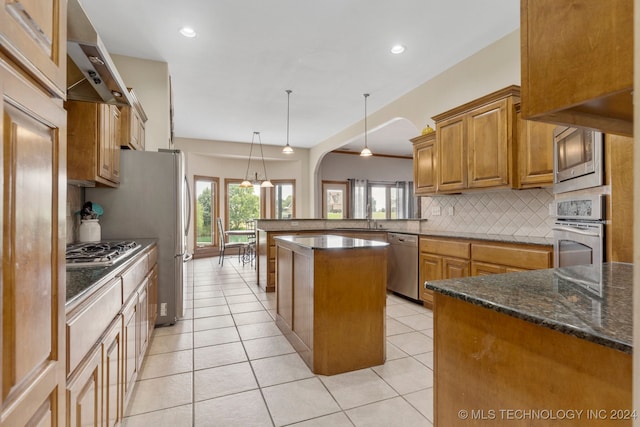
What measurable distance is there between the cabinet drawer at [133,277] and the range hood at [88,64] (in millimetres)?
984

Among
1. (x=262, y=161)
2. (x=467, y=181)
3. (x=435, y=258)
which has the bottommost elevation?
(x=435, y=258)

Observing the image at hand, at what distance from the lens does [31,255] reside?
2.25ft

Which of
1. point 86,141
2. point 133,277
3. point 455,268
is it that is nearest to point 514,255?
point 455,268

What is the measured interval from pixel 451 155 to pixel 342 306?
7.63 ft

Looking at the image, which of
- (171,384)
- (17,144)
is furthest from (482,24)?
(171,384)

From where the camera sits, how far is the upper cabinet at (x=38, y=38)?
61cm

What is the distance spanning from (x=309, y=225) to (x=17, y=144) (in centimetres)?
454

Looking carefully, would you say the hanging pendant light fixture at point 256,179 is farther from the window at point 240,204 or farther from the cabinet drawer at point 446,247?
the cabinet drawer at point 446,247

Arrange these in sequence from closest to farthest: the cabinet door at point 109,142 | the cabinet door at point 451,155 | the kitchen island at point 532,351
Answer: the kitchen island at point 532,351
the cabinet door at point 109,142
the cabinet door at point 451,155

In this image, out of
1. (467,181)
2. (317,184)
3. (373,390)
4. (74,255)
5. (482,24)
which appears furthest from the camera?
(317,184)

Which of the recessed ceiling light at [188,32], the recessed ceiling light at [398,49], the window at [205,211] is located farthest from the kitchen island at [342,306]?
the window at [205,211]

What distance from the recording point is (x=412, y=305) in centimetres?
380

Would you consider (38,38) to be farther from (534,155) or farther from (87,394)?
(534,155)

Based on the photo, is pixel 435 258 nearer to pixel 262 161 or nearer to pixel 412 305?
pixel 412 305
